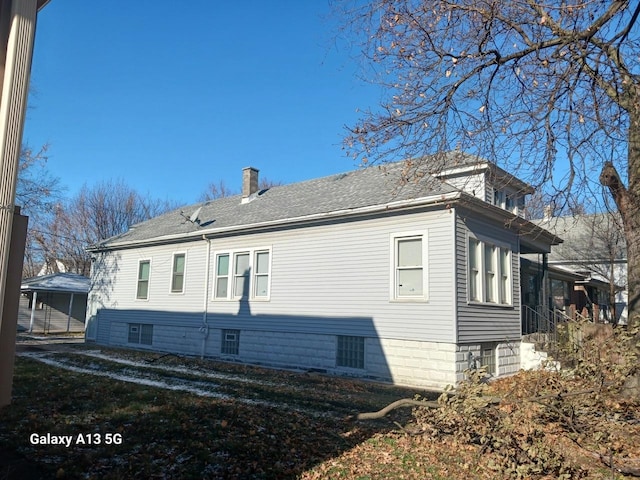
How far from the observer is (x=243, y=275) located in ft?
54.8

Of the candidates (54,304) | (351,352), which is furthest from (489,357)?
(54,304)

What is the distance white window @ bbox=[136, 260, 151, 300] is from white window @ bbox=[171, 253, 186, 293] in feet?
5.92

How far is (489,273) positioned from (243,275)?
813cm

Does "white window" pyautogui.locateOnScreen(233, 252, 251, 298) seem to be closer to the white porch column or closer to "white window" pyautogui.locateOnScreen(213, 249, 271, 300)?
"white window" pyautogui.locateOnScreen(213, 249, 271, 300)

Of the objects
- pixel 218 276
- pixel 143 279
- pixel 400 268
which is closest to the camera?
pixel 400 268

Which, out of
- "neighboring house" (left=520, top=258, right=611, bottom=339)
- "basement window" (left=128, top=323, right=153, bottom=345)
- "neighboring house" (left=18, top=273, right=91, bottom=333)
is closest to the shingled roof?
"basement window" (left=128, top=323, right=153, bottom=345)

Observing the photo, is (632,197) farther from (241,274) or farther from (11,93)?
(241,274)

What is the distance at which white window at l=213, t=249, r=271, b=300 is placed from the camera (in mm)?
16188

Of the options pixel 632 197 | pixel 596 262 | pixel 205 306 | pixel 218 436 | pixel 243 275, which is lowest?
pixel 218 436

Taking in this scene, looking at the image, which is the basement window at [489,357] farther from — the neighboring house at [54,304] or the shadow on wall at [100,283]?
the neighboring house at [54,304]

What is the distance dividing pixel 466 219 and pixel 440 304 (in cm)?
240

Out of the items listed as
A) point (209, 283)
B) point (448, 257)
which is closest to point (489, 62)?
point (448, 257)

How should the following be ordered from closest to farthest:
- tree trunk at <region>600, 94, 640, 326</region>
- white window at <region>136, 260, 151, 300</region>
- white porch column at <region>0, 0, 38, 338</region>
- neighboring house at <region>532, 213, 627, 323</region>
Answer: white porch column at <region>0, 0, 38, 338</region> < tree trunk at <region>600, 94, 640, 326</region> < white window at <region>136, 260, 151, 300</region> < neighboring house at <region>532, 213, 627, 323</region>

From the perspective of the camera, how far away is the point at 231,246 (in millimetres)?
17219
